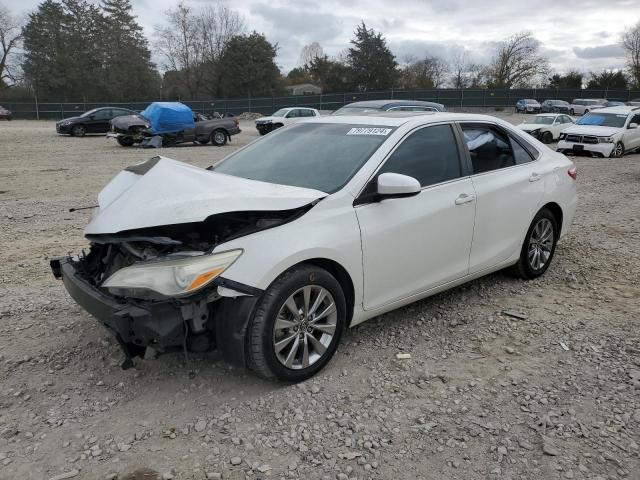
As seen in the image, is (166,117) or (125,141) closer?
(166,117)

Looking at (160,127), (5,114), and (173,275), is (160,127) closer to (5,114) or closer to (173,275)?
(173,275)

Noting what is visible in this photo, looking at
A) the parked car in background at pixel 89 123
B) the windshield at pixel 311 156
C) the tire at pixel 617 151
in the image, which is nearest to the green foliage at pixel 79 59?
the parked car in background at pixel 89 123

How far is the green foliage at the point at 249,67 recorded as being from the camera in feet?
188

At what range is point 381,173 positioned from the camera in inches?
142

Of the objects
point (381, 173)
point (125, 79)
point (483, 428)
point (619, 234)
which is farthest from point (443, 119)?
point (125, 79)

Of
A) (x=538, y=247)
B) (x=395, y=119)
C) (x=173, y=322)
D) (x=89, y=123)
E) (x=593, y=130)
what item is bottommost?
(x=538, y=247)

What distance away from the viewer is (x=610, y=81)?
6525 centimetres

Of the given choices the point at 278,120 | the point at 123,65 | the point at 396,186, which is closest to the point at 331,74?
the point at 123,65

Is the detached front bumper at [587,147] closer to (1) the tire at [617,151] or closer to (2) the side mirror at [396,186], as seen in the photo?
(1) the tire at [617,151]

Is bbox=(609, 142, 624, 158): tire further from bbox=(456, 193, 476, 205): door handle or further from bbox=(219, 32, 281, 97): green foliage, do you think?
bbox=(219, 32, 281, 97): green foliage

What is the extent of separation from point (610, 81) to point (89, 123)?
63.6m

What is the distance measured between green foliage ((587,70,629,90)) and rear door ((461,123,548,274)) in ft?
228

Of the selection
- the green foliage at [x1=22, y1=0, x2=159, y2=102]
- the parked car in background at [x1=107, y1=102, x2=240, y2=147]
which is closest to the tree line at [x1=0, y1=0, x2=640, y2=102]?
the green foliage at [x1=22, y1=0, x2=159, y2=102]

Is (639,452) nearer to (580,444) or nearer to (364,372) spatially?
(580,444)
